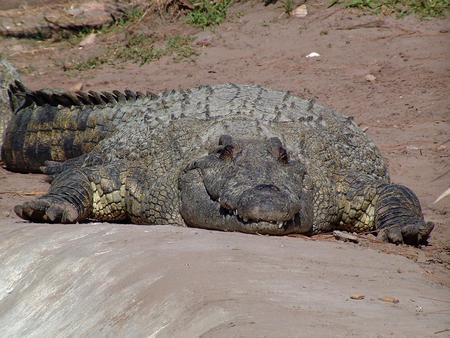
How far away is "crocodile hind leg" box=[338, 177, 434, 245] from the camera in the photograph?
672 cm

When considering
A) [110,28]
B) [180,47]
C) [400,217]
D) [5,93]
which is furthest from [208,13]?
[400,217]

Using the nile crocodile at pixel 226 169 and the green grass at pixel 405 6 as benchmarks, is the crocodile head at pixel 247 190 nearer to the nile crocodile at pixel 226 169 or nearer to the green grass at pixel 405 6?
the nile crocodile at pixel 226 169

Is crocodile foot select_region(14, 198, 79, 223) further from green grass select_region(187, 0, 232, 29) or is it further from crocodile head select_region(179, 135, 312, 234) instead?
green grass select_region(187, 0, 232, 29)

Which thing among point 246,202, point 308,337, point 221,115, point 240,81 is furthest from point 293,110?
point 308,337

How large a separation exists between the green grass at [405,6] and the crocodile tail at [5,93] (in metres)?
4.09

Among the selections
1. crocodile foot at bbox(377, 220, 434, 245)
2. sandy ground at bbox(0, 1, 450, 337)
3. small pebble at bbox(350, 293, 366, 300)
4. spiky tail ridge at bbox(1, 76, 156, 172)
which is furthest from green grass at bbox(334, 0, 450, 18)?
small pebble at bbox(350, 293, 366, 300)

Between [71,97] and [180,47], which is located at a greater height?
[71,97]

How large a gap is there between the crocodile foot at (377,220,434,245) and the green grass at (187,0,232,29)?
23.3 ft

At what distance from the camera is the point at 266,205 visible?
620 cm

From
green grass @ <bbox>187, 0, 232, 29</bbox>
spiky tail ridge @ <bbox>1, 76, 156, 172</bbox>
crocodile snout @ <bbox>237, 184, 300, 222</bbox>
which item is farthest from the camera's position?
green grass @ <bbox>187, 0, 232, 29</bbox>

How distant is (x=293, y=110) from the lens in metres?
7.96

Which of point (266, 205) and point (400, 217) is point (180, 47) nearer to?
point (400, 217)

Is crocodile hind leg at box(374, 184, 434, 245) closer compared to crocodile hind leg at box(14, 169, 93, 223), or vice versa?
crocodile hind leg at box(374, 184, 434, 245)

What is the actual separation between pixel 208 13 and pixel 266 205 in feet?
25.0
